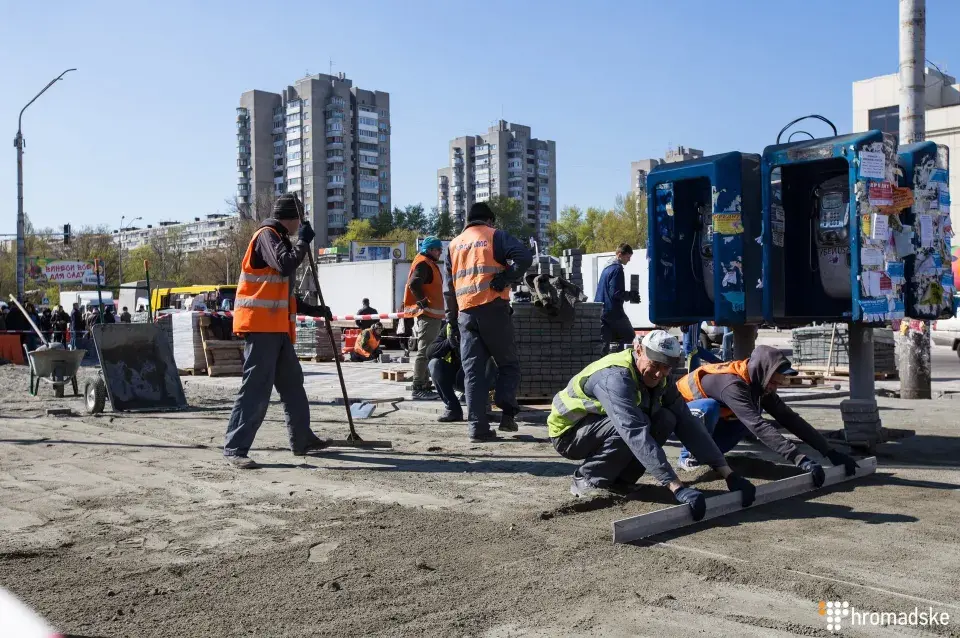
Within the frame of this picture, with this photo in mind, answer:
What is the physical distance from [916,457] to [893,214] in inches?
74.3

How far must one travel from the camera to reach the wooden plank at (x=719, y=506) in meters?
4.57

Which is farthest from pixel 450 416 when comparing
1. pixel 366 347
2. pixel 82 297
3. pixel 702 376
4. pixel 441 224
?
pixel 441 224

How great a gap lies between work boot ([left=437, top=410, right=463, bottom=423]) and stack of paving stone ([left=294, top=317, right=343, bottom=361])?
41.8ft

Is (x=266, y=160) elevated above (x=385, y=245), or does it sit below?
above

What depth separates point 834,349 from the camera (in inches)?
642

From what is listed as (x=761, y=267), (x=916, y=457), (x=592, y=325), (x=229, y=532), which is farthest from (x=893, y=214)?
(x=229, y=532)

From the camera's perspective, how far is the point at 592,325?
10844 millimetres

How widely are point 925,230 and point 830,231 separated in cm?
72

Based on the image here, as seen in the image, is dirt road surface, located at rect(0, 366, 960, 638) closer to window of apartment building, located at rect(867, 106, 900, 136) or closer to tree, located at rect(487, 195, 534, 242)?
window of apartment building, located at rect(867, 106, 900, 136)

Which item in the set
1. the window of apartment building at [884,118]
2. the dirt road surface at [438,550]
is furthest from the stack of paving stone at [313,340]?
the window of apartment building at [884,118]

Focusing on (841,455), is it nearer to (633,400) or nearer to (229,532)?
(633,400)

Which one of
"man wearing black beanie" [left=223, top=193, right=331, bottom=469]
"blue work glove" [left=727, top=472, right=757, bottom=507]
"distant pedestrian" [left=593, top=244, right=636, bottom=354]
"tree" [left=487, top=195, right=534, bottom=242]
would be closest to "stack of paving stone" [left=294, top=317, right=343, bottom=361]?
"distant pedestrian" [left=593, top=244, right=636, bottom=354]

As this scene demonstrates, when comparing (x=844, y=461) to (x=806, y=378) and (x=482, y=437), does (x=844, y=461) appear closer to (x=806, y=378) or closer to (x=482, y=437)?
(x=482, y=437)

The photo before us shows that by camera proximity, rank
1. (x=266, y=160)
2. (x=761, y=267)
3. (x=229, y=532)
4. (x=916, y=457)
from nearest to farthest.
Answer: (x=229, y=532) → (x=916, y=457) → (x=761, y=267) → (x=266, y=160)
